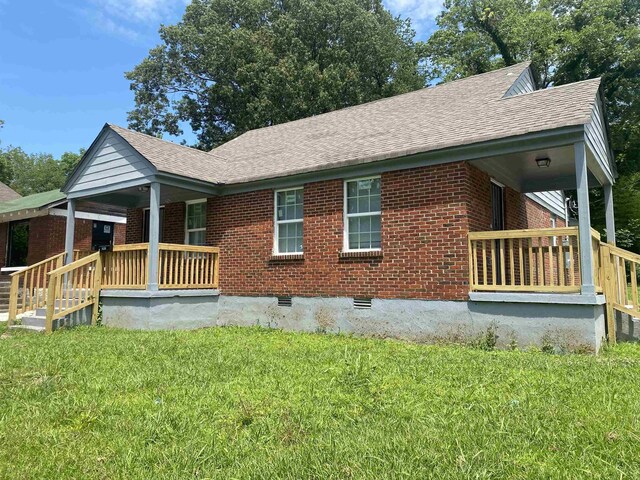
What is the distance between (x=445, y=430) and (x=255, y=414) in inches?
62.3

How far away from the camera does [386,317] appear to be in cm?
844

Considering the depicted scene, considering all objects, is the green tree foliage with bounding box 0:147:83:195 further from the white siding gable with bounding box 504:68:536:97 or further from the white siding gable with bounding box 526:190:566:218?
the white siding gable with bounding box 504:68:536:97

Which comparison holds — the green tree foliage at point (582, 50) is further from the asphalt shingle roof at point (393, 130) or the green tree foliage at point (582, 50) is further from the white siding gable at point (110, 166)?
the white siding gable at point (110, 166)

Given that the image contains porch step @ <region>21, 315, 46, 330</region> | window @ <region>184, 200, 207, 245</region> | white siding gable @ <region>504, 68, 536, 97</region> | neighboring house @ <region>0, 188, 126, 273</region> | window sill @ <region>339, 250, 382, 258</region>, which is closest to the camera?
window sill @ <region>339, 250, 382, 258</region>

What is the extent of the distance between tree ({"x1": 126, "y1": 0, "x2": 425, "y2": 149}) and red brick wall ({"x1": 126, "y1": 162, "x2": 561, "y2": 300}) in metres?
18.2

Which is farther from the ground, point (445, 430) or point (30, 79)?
point (30, 79)

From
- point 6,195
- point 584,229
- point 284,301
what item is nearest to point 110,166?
point 284,301

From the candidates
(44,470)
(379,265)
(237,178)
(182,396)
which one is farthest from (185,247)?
(44,470)

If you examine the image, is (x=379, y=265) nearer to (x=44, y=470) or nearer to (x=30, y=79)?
(x=44, y=470)

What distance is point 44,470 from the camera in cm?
293

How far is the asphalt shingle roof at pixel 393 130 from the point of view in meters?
7.71

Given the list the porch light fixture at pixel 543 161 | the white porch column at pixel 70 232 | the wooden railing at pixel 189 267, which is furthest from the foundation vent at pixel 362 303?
the white porch column at pixel 70 232

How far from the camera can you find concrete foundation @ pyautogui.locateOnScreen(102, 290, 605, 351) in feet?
22.5

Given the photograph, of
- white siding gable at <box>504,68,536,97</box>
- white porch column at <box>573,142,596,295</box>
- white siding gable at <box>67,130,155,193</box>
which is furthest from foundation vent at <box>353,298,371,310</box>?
white siding gable at <box>504,68,536,97</box>
